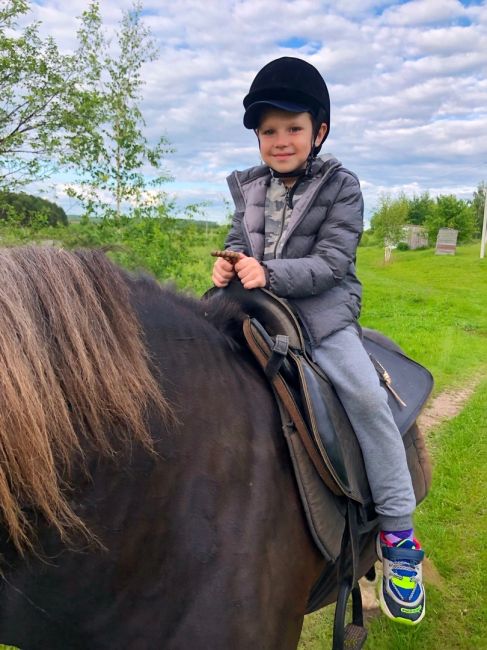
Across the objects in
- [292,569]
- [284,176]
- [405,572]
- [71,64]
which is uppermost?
[71,64]

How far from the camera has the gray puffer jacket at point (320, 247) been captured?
1.97m

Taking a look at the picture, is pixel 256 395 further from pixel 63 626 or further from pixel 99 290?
pixel 63 626

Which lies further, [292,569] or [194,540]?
[292,569]

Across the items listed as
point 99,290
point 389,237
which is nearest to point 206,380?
point 99,290

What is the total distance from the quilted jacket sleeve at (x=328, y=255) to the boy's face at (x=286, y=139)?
0.20 m

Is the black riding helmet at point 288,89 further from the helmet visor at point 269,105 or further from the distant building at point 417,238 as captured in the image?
the distant building at point 417,238

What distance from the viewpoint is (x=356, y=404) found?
197 cm

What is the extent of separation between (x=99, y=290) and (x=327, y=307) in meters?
1.00

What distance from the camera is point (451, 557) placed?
410 centimetres

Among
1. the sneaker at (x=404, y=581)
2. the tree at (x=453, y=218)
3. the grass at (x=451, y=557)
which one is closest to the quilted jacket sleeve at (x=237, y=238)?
the sneaker at (x=404, y=581)

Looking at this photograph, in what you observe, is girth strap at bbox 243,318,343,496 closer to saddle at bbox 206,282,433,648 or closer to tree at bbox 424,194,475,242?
saddle at bbox 206,282,433,648

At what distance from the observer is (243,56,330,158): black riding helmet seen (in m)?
2.11

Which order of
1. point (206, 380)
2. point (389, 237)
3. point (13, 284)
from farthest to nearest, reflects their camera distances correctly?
point (389, 237) < point (206, 380) < point (13, 284)

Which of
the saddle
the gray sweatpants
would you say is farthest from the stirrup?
the gray sweatpants
